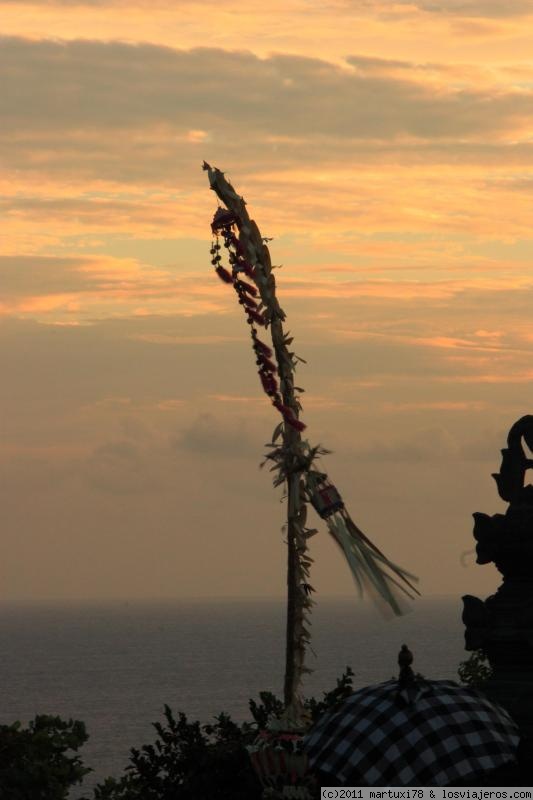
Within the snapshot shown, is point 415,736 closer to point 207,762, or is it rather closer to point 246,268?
point 246,268

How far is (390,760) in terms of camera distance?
1395 centimetres

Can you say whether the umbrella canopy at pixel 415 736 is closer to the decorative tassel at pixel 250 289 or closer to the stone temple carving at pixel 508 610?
the stone temple carving at pixel 508 610

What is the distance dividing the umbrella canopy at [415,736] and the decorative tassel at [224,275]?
520 centimetres

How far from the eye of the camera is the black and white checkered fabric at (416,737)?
13875 mm

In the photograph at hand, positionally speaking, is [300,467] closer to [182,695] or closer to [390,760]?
[390,760]

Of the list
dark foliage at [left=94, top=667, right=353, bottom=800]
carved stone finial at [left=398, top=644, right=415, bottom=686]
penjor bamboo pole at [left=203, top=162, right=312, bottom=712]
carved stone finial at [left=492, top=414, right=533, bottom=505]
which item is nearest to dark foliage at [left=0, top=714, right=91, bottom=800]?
dark foliage at [left=94, top=667, right=353, bottom=800]

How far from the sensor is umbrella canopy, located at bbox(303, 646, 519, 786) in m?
13.9

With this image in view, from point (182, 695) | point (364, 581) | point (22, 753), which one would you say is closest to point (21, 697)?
point (182, 695)

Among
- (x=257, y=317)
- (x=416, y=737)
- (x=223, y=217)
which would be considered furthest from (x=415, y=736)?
(x=223, y=217)

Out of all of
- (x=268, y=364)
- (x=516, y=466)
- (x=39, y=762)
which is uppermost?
(x=268, y=364)

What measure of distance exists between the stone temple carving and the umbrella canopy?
1.45 metres

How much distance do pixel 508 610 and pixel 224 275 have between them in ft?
16.6

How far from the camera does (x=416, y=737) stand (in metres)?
13.9

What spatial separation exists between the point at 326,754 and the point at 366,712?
2.02 ft
